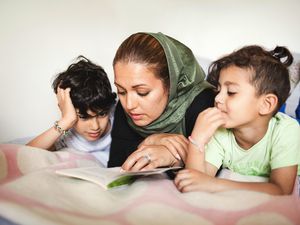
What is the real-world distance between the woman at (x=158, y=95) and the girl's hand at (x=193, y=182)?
0.16 metres

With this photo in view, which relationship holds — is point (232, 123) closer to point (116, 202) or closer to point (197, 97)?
point (197, 97)

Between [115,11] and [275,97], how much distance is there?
1156 mm

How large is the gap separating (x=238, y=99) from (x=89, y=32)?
1.08 m

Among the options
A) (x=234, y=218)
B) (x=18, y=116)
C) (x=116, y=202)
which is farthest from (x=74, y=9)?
(x=234, y=218)

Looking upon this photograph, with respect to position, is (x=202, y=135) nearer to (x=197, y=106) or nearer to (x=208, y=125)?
(x=208, y=125)

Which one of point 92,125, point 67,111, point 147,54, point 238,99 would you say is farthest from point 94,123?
point 238,99

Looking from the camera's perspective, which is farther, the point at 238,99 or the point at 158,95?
the point at 158,95

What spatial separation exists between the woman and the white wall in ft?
2.14

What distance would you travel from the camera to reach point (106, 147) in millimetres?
1473

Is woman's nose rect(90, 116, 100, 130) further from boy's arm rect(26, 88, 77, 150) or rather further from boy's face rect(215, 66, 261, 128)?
boy's face rect(215, 66, 261, 128)

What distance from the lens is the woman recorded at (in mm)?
1051

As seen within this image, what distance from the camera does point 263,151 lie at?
1007 mm

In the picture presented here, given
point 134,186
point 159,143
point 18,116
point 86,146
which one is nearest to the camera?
point 134,186

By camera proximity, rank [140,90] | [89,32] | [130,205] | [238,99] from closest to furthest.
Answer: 1. [130,205]
2. [238,99]
3. [140,90]
4. [89,32]
